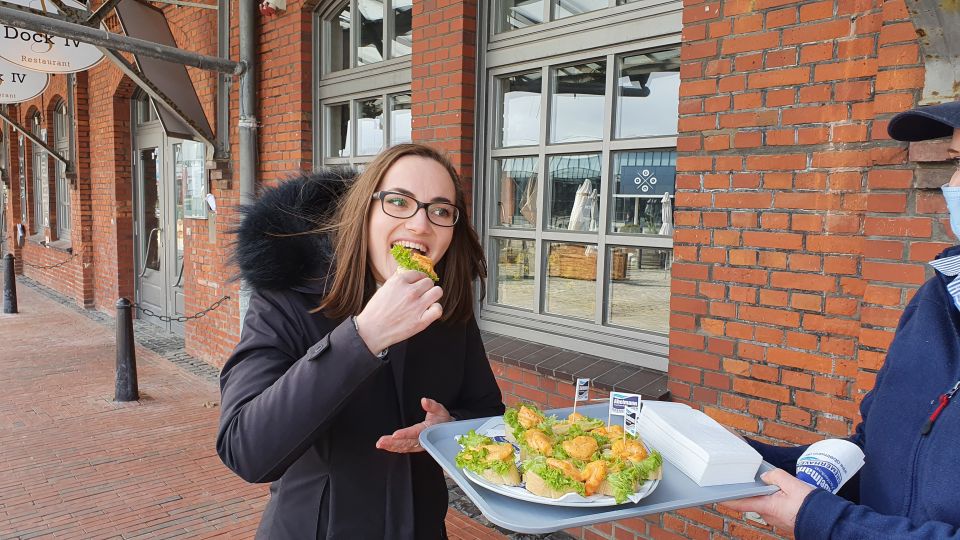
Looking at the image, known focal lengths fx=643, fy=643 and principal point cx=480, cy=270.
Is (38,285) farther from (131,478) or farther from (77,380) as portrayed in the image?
(131,478)

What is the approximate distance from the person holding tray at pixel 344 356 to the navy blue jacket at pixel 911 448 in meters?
1.02

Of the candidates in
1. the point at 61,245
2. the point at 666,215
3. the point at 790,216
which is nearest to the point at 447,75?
the point at 666,215

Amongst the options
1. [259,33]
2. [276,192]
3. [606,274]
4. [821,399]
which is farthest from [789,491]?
[259,33]

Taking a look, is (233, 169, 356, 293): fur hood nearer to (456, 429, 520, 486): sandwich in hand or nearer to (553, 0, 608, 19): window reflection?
(456, 429, 520, 486): sandwich in hand

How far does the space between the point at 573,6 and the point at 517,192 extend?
1268 millimetres

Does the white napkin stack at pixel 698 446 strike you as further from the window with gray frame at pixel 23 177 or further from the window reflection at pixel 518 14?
the window with gray frame at pixel 23 177

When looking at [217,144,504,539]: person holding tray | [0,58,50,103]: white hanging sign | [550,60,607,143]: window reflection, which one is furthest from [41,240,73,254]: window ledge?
[217,144,504,539]: person holding tray

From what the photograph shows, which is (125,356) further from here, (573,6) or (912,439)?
(912,439)

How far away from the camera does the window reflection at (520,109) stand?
4.38m

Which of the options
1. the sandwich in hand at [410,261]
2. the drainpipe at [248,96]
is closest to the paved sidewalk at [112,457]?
the drainpipe at [248,96]

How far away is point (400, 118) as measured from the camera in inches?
213

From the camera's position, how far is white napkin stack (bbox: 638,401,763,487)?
159 cm

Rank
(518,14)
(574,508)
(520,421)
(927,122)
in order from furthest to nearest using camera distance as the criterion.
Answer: (518,14) → (520,421) → (927,122) → (574,508)

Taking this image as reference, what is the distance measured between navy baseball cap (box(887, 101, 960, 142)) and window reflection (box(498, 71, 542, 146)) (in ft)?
9.21
